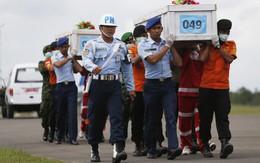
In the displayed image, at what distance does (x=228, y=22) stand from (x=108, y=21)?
1.72 meters

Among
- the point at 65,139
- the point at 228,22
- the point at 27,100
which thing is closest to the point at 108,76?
the point at 228,22

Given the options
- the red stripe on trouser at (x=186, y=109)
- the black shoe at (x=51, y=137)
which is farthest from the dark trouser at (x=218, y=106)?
the black shoe at (x=51, y=137)

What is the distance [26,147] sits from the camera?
1616 cm

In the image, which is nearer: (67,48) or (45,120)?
(67,48)

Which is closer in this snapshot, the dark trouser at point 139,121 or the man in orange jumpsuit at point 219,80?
the man in orange jumpsuit at point 219,80

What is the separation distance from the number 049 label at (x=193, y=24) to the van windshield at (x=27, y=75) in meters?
19.9

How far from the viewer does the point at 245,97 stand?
72625 millimetres

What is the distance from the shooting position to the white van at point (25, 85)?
105 feet

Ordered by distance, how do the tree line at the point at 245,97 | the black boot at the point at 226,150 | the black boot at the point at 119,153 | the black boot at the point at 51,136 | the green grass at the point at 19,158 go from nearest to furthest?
the black boot at the point at 119,153 < the green grass at the point at 19,158 < the black boot at the point at 226,150 < the black boot at the point at 51,136 < the tree line at the point at 245,97

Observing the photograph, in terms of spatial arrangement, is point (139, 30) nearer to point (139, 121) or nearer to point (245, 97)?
point (139, 121)

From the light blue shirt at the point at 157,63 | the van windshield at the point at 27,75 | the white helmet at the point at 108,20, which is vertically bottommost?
the van windshield at the point at 27,75

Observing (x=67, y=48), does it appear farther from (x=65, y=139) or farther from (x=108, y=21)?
(x=108, y=21)

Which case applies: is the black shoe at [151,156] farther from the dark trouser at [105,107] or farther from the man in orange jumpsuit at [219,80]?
the dark trouser at [105,107]

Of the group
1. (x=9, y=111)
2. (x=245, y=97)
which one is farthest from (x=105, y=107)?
(x=245, y=97)
